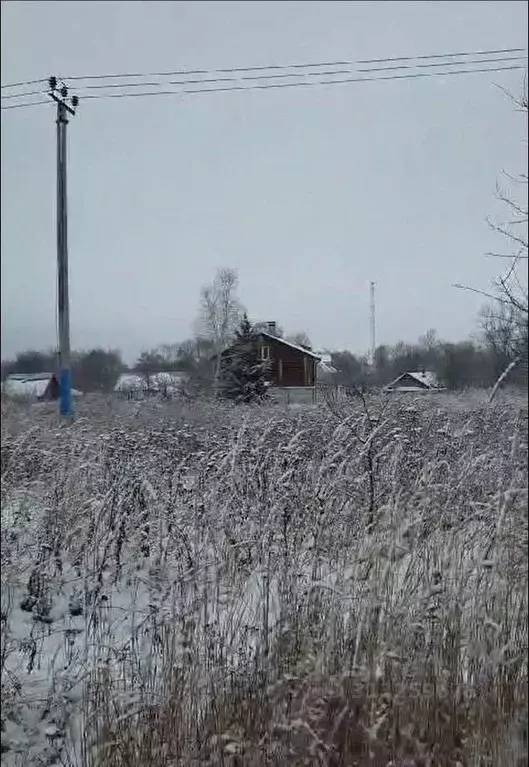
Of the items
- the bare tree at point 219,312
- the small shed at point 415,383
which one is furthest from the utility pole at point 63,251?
the small shed at point 415,383

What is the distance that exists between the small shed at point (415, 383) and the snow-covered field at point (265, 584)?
0.06 m

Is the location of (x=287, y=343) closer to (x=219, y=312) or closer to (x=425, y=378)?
(x=219, y=312)

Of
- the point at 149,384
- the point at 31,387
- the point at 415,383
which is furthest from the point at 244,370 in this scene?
the point at 31,387

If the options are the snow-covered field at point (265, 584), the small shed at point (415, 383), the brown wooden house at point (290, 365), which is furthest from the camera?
the brown wooden house at point (290, 365)

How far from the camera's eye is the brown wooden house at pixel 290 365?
254 cm

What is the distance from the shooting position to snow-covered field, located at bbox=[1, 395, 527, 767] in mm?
2281

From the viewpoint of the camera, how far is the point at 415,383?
2428mm

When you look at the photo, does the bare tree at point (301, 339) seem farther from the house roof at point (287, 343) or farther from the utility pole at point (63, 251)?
the utility pole at point (63, 251)

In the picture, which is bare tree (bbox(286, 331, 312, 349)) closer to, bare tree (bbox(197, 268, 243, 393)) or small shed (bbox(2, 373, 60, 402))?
bare tree (bbox(197, 268, 243, 393))

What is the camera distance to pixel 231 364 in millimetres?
2553

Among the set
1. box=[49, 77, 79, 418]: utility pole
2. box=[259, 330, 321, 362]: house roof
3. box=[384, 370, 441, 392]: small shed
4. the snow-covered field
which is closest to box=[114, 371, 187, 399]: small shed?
the snow-covered field

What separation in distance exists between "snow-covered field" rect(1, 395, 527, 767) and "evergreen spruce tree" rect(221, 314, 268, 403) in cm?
12

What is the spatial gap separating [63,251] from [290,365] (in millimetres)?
1071

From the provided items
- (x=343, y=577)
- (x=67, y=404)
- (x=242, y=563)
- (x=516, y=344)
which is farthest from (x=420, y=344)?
(x=67, y=404)
